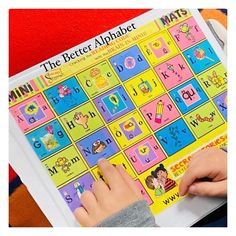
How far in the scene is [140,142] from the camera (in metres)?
0.67

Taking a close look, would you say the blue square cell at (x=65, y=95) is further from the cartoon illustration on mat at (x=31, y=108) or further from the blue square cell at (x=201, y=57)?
the blue square cell at (x=201, y=57)

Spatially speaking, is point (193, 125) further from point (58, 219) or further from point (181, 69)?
point (58, 219)

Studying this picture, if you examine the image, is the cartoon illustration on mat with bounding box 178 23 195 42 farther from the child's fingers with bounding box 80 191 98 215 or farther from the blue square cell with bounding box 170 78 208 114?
the child's fingers with bounding box 80 191 98 215

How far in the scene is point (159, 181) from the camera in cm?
67

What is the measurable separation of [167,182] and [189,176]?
3cm

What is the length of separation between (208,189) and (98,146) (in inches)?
6.6

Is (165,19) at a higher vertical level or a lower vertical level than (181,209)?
higher

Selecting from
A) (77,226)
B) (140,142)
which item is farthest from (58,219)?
(140,142)

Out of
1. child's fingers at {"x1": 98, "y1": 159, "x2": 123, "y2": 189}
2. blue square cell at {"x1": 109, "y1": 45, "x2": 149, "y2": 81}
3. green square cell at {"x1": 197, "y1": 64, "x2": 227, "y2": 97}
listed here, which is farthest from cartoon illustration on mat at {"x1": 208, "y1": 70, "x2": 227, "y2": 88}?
child's fingers at {"x1": 98, "y1": 159, "x2": 123, "y2": 189}

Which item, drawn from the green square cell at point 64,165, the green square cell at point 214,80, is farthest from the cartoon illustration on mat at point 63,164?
the green square cell at point 214,80

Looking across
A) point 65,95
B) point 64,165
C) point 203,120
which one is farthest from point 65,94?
point 203,120

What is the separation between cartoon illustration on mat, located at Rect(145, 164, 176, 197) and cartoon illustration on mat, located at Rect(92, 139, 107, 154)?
8 cm

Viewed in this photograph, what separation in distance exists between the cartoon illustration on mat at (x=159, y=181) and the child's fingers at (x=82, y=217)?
97mm
